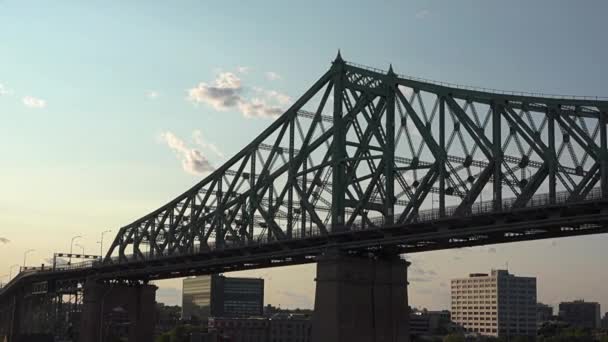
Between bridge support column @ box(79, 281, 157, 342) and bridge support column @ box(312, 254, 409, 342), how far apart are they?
6190cm

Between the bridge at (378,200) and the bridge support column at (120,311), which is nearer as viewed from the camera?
the bridge at (378,200)

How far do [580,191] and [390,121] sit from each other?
29.8 meters

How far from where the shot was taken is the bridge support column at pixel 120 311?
499 feet

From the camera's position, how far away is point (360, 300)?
97.5 metres

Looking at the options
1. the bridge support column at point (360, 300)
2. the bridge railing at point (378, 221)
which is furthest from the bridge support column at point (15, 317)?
the bridge support column at point (360, 300)

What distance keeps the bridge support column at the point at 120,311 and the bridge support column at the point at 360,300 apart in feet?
203

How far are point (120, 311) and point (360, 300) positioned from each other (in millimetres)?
64979

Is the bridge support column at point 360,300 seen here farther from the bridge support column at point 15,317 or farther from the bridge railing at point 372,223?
the bridge support column at point 15,317

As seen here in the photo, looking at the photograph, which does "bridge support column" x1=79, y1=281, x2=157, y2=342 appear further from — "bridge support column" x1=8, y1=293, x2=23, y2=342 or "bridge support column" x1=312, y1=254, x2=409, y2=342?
"bridge support column" x1=312, y1=254, x2=409, y2=342

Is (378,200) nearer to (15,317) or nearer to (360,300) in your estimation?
(360,300)

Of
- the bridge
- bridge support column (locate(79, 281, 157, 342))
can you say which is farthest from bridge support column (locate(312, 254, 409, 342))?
bridge support column (locate(79, 281, 157, 342))

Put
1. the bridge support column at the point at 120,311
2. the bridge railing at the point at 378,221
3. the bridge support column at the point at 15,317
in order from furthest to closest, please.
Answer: the bridge support column at the point at 15,317 → the bridge support column at the point at 120,311 → the bridge railing at the point at 378,221

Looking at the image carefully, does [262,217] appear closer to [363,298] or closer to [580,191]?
[363,298]

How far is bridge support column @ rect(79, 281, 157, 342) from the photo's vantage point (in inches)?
5984
